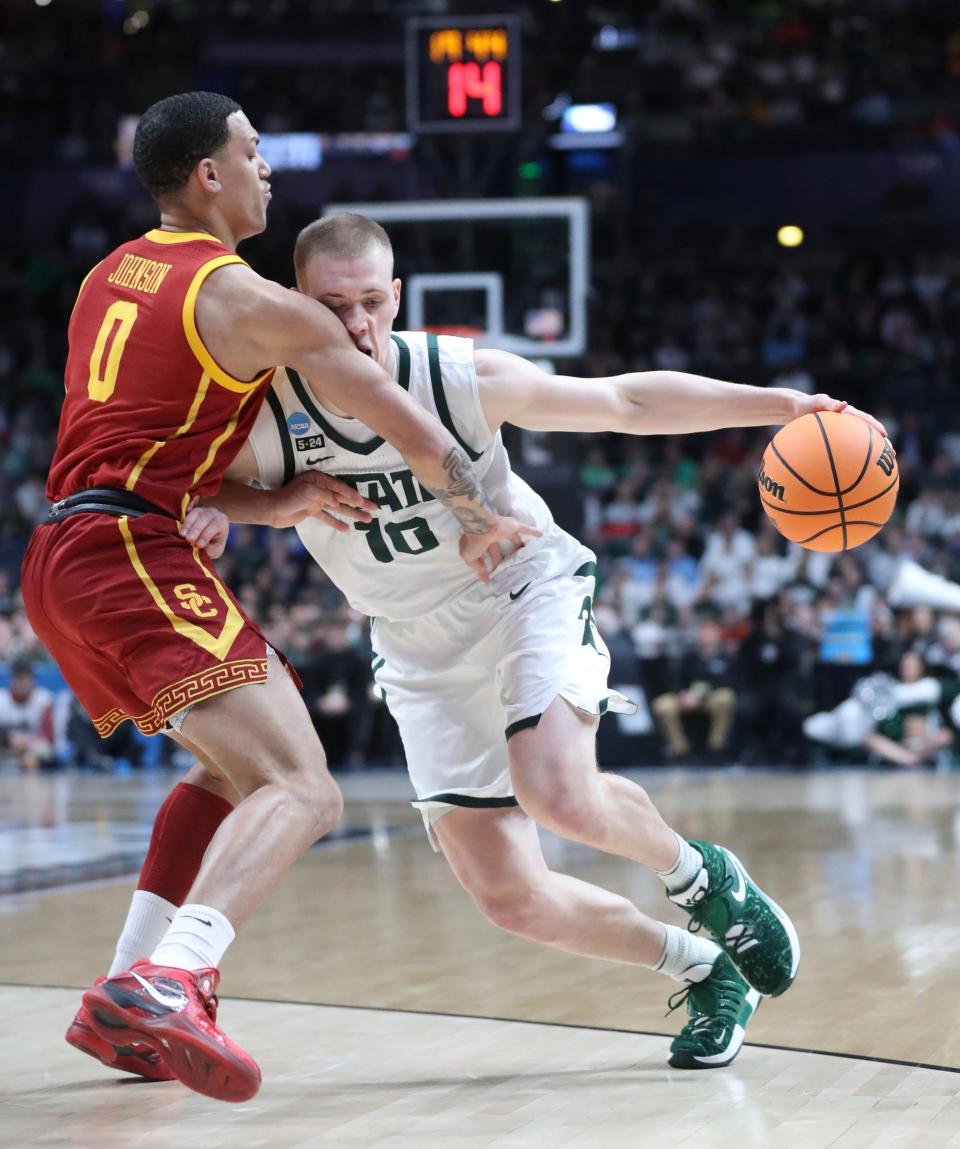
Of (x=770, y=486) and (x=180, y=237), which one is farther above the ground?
(x=180, y=237)

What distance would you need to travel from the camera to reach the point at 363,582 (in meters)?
4.21

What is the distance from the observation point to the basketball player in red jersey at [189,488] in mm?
3430

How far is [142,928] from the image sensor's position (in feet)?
12.9

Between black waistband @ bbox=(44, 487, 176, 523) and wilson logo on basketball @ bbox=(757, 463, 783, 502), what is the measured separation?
5.41 ft

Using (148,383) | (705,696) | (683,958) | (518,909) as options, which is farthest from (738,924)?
(705,696)

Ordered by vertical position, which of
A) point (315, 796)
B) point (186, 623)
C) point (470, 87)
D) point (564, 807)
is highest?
point (470, 87)

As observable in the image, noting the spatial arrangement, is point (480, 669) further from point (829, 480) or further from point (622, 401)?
point (829, 480)

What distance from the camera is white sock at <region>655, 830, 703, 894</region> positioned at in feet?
13.6

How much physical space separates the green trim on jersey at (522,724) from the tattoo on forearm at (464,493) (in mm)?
495

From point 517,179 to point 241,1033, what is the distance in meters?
9.33

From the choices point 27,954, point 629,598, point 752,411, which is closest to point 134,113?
point 629,598

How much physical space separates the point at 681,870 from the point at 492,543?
990 millimetres

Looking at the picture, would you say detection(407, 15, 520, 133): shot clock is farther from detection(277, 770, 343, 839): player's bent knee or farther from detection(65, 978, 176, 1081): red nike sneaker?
detection(65, 978, 176, 1081): red nike sneaker

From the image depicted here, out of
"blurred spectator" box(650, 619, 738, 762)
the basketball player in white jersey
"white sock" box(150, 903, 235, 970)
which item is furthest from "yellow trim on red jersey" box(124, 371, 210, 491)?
"blurred spectator" box(650, 619, 738, 762)
